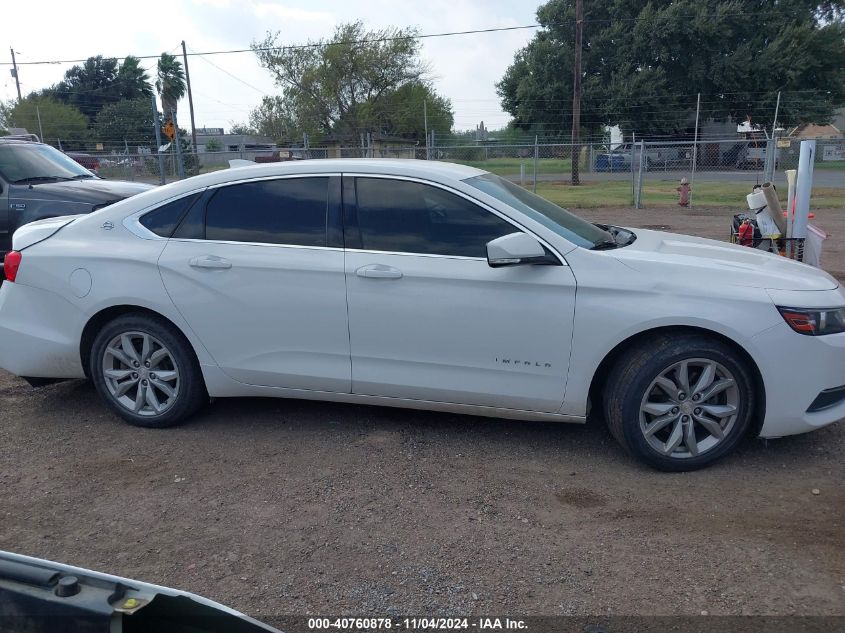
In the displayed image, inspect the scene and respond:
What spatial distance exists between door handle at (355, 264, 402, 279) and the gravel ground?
1008 mm

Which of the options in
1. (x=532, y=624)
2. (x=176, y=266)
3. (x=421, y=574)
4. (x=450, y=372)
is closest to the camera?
(x=532, y=624)

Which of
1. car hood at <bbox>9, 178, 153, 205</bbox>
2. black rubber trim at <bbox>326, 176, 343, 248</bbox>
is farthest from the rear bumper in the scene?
car hood at <bbox>9, 178, 153, 205</bbox>

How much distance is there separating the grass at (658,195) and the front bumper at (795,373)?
54.0 feet

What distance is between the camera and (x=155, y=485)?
3.88 meters

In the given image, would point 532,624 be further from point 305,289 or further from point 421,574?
point 305,289

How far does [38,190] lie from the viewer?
8.27m

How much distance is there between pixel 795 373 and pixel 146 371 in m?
3.69

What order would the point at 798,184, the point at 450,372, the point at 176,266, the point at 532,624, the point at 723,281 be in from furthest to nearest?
1. the point at 798,184
2. the point at 176,266
3. the point at 450,372
4. the point at 723,281
5. the point at 532,624

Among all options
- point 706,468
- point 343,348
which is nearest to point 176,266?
point 343,348

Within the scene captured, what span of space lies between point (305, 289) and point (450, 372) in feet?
3.14

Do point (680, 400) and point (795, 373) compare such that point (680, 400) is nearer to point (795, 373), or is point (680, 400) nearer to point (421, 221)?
point (795, 373)

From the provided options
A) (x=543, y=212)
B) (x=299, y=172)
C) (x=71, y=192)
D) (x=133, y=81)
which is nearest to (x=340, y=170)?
(x=299, y=172)

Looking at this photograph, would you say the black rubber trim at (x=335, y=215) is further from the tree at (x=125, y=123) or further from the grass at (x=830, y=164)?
the tree at (x=125, y=123)

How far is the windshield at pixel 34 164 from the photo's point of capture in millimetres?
8572
